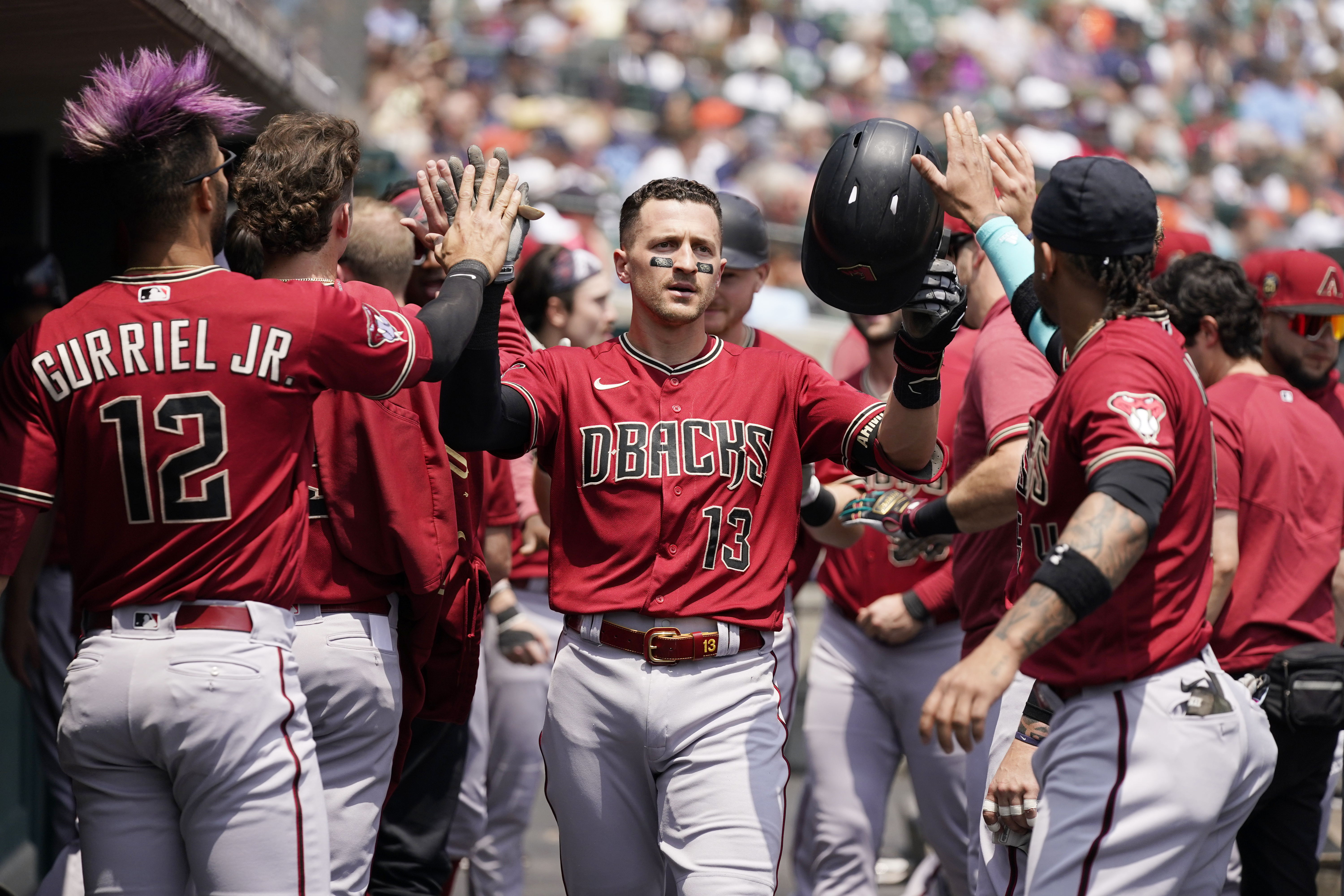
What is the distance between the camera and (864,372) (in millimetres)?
5145

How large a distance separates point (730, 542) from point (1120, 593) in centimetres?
98

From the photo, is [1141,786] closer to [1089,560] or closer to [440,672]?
[1089,560]

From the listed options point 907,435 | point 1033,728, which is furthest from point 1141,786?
point 907,435

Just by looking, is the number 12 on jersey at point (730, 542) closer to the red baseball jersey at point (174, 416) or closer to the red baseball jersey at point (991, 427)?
the red baseball jersey at point (991, 427)

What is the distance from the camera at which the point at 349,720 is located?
136 inches

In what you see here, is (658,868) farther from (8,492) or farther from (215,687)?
(8,492)

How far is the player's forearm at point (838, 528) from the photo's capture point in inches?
171

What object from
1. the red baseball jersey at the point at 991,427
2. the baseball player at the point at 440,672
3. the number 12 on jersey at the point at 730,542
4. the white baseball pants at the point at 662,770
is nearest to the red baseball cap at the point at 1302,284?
the red baseball jersey at the point at 991,427

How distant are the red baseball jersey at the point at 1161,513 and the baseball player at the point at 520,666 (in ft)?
6.40

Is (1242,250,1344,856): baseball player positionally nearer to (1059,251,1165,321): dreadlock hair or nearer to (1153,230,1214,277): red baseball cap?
(1153,230,1214,277): red baseball cap

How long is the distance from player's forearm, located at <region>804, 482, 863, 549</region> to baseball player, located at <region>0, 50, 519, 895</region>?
1.76m

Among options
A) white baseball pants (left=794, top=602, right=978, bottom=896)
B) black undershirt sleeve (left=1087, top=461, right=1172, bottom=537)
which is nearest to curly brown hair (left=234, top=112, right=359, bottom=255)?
black undershirt sleeve (left=1087, top=461, right=1172, bottom=537)

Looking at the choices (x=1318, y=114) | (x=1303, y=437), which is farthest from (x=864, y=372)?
(x=1318, y=114)

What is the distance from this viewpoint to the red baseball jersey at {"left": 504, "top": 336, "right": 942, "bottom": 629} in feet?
11.3
